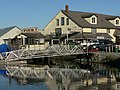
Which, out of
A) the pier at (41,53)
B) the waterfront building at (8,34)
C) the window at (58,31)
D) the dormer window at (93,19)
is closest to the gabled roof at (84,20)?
the dormer window at (93,19)

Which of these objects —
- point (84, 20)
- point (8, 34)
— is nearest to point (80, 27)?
point (84, 20)

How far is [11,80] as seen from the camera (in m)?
27.8

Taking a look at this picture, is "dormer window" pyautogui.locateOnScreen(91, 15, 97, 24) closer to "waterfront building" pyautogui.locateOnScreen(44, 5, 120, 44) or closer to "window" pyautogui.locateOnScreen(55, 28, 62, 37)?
"waterfront building" pyautogui.locateOnScreen(44, 5, 120, 44)

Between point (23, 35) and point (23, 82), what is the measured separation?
99.1ft

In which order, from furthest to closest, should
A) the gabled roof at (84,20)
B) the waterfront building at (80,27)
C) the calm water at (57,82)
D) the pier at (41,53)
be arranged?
the gabled roof at (84,20) → the waterfront building at (80,27) → the pier at (41,53) → the calm water at (57,82)

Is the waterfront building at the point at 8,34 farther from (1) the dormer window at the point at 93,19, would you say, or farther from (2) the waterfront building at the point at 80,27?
(1) the dormer window at the point at 93,19

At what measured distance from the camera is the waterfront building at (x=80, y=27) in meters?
55.8

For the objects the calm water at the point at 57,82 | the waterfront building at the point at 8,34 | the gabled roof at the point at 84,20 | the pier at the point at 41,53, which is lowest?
the calm water at the point at 57,82

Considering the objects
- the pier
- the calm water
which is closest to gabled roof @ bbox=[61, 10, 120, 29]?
the pier

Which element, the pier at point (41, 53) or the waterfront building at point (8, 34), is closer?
the pier at point (41, 53)

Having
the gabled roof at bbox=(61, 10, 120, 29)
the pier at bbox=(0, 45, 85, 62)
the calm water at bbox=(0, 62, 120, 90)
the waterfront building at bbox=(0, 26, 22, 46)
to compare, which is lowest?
the calm water at bbox=(0, 62, 120, 90)

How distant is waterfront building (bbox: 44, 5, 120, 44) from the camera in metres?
55.8

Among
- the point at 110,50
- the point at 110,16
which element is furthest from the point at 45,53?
the point at 110,16

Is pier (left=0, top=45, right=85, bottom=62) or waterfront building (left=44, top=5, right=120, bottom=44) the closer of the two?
pier (left=0, top=45, right=85, bottom=62)
